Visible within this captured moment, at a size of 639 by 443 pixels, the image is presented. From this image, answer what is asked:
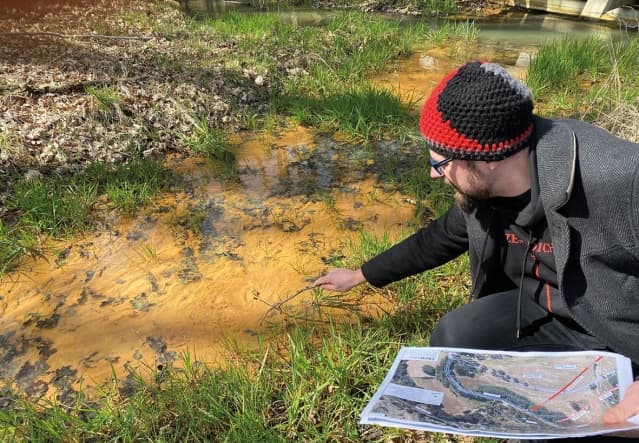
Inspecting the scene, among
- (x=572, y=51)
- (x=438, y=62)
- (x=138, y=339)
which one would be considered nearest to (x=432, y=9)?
(x=438, y=62)

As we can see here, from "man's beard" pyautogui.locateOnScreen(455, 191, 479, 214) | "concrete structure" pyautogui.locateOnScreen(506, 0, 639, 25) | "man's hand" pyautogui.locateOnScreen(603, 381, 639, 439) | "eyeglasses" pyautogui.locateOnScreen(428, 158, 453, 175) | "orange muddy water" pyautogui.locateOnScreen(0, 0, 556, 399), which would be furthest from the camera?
"concrete structure" pyautogui.locateOnScreen(506, 0, 639, 25)

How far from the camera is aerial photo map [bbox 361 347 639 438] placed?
1.29 meters

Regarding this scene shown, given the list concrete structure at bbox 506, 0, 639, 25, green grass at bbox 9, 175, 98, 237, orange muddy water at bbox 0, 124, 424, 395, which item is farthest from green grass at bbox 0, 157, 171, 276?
concrete structure at bbox 506, 0, 639, 25

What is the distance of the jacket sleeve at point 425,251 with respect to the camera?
1.86m

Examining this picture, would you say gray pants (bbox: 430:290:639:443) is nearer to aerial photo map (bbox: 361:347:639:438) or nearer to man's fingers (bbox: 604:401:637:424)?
aerial photo map (bbox: 361:347:639:438)

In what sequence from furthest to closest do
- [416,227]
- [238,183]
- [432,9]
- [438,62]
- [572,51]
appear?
[432,9]
[438,62]
[572,51]
[238,183]
[416,227]

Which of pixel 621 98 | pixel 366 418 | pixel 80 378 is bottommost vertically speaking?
pixel 80 378

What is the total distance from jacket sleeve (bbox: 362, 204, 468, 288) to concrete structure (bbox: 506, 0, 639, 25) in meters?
9.83

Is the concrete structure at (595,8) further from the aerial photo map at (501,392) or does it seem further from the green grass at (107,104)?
the aerial photo map at (501,392)

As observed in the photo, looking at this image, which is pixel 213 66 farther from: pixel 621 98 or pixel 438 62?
pixel 621 98

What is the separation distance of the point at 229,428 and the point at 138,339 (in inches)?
33.1

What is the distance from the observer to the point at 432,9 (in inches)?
425

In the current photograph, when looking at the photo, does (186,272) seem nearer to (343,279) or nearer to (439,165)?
(343,279)

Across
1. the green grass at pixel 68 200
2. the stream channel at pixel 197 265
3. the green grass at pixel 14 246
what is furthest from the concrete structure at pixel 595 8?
the green grass at pixel 14 246
